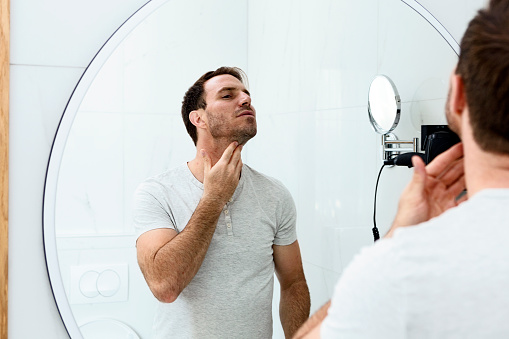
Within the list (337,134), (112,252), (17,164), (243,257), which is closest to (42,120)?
(17,164)

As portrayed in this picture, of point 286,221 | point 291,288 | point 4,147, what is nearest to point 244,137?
point 286,221

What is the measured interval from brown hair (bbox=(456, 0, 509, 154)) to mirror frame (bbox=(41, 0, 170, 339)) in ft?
1.94

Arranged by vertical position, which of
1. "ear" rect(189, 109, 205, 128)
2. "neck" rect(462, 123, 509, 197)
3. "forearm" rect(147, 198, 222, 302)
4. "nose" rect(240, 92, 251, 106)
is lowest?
"forearm" rect(147, 198, 222, 302)

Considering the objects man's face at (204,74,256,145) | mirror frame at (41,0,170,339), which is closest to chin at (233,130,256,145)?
man's face at (204,74,256,145)

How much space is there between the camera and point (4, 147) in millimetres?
929

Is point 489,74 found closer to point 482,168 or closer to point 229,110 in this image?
point 482,168

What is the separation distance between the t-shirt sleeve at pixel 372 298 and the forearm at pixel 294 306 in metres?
0.41

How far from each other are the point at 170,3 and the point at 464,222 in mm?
637

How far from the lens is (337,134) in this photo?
1078mm

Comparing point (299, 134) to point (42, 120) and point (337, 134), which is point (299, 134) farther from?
point (42, 120)

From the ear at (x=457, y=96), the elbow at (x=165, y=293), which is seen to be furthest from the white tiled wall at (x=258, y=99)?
the ear at (x=457, y=96)

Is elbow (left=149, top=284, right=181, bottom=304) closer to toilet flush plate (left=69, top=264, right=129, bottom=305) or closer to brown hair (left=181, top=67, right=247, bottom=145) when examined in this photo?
toilet flush plate (left=69, top=264, right=129, bottom=305)

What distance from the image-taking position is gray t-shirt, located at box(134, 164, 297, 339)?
0.94 meters

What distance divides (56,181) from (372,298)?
1.93 ft
